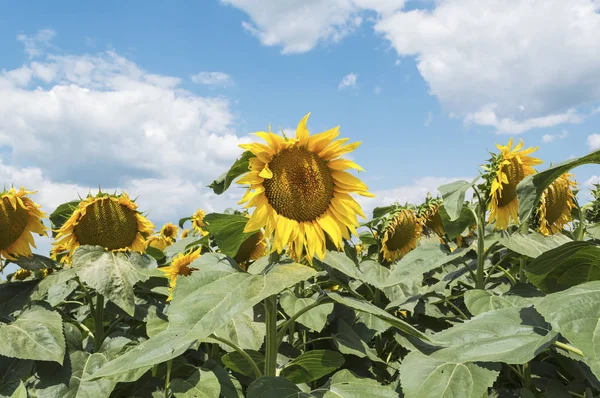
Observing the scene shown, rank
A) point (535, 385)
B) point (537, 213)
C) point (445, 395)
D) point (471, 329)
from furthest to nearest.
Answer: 1. point (537, 213)
2. point (535, 385)
3. point (471, 329)
4. point (445, 395)

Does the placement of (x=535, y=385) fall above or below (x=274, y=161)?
below

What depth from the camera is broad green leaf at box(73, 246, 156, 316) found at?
2764 mm

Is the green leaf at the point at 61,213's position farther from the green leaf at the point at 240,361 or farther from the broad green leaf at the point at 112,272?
the green leaf at the point at 240,361

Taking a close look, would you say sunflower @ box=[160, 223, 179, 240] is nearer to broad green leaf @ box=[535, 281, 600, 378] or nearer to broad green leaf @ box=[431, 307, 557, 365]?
broad green leaf @ box=[431, 307, 557, 365]

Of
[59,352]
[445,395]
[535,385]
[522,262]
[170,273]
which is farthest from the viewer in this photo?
[170,273]

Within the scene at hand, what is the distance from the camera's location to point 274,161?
2080mm

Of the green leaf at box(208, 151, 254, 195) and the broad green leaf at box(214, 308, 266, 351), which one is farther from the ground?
the green leaf at box(208, 151, 254, 195)

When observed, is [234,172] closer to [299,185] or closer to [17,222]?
[299,185]

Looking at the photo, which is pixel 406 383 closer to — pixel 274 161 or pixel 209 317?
pixel 209 317

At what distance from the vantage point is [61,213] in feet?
12.0

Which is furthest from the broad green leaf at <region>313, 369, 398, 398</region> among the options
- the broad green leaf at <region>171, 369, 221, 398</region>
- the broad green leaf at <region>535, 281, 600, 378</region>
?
the broad green leaf at <region>535, 281, 600, 378</region>

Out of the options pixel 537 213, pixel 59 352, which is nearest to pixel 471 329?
pixel 59 352

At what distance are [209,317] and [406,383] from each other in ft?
2.04

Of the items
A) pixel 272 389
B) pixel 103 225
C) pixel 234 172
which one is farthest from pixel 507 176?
pixel 103 225
